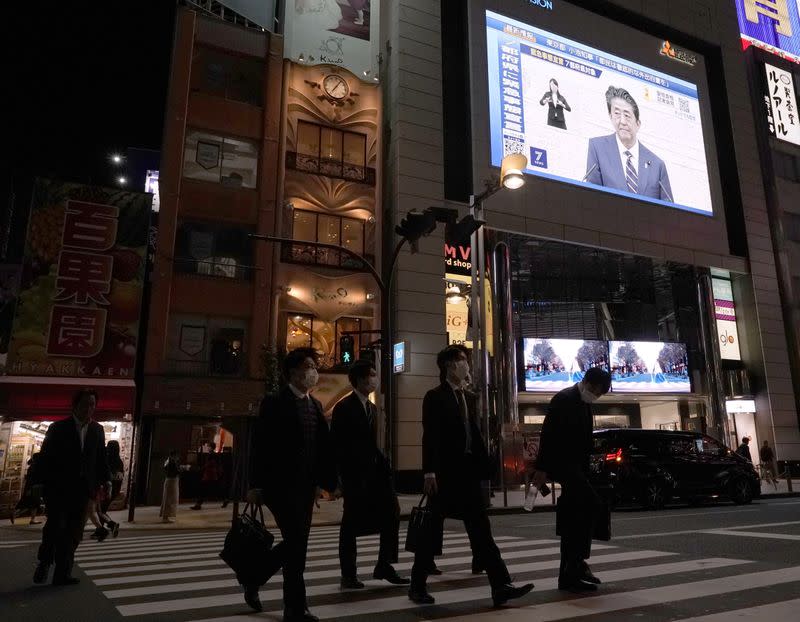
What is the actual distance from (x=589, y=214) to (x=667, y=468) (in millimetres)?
14498

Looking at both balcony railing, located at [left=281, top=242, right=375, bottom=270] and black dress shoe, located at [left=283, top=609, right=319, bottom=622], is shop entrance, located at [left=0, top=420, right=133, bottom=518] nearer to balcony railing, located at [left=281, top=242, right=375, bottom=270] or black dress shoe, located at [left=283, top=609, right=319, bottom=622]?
balcony railing, located at [left=281, top=242, right=375, bottom=270]

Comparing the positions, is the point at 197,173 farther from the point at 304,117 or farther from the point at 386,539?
the point at 386,539

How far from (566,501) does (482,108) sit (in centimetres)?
2237

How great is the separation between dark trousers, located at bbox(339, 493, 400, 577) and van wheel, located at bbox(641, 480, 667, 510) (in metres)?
10.8

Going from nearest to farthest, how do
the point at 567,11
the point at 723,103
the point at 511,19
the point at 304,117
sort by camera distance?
the point at 304,117
the point at 511,19
the point at 567,11
the point at 723,103

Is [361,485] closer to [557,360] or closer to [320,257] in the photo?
[320,257]

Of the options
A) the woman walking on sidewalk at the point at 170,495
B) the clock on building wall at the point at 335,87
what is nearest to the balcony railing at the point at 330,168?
the clock on building wall at the point at 335,87

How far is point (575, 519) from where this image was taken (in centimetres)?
511

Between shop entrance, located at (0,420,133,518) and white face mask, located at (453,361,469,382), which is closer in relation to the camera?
white face mask, located at (453,361,469,382)

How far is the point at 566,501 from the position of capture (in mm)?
5191

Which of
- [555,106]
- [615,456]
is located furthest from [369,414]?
[555,106]

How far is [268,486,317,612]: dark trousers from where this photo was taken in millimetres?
4113

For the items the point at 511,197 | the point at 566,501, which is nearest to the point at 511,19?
the point at 511,197

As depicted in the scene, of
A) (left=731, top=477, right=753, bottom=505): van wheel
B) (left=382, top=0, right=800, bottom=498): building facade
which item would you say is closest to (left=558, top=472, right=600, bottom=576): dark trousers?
(left=731, top=477, right=753, bottom=505): van wheel
